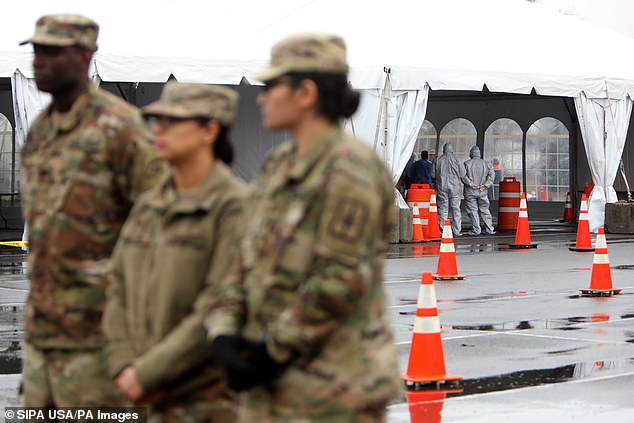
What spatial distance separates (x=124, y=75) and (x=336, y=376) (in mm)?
19127

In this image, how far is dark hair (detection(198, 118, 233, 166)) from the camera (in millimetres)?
4359

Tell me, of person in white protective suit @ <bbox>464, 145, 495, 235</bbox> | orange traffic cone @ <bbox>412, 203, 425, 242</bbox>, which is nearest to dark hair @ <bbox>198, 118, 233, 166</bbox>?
orange traffic cone @ <bbox>412, 203, 425, 242</bbox>

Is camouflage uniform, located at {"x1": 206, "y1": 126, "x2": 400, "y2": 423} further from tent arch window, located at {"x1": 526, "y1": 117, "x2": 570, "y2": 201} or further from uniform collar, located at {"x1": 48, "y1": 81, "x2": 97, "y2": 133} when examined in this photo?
tent arch window, located at {"x1": 526, "y1": 117, "x2": 570, "y2": 201}

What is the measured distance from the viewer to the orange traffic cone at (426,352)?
923cm

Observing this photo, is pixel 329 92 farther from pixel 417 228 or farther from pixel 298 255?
pixel 417 228

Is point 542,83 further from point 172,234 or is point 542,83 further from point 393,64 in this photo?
point 172,234

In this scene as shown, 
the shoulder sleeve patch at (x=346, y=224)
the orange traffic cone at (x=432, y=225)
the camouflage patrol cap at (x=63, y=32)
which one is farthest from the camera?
the orange traffic cone at (x=432, y=225)

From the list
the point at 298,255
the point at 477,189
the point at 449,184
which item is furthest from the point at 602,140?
the point at 298,255

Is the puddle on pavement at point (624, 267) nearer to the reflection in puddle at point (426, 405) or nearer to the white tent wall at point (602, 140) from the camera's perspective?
the white tent wall at point (602, 140)

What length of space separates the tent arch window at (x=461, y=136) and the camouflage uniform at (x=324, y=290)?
3409 centimetres

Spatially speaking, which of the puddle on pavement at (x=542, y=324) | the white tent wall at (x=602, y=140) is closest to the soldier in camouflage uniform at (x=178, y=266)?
the puddle on pavement at (x=542, y=324)

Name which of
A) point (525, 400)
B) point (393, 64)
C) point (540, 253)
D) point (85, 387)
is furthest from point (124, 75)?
point (85, 387)

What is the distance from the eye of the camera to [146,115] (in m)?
4.45

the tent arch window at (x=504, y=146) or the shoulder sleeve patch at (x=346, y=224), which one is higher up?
the shoulder sleeve patch at (x=346, y=224)
